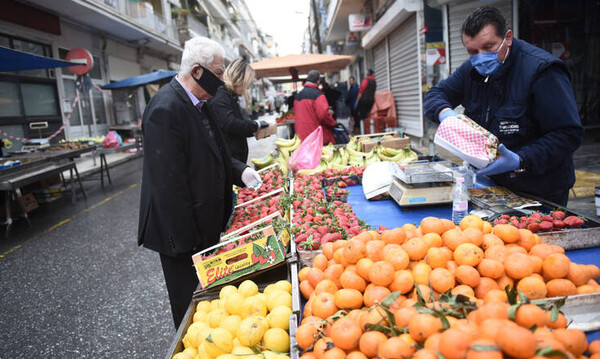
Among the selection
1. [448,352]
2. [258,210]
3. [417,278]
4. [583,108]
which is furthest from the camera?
[583,108]

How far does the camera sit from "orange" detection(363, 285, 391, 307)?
1.55m

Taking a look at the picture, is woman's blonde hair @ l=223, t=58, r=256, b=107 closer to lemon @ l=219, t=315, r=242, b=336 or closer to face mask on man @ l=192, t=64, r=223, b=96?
face mask on man @ l=192, t=64, r=223, b=96

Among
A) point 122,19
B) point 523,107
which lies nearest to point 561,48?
point 523,107

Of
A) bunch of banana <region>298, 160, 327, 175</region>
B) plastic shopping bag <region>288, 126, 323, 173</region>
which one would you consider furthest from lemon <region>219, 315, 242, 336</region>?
plastic shopping bag <region>288, 126, 323, 173</region>

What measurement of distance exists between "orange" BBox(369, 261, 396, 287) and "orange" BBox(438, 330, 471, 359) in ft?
1.64

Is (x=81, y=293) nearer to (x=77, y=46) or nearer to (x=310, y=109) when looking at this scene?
(x=310, y=109)

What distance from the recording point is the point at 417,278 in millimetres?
1610

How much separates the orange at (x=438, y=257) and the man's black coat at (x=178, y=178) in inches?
59.4

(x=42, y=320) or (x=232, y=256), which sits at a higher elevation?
(x=232, y=256)

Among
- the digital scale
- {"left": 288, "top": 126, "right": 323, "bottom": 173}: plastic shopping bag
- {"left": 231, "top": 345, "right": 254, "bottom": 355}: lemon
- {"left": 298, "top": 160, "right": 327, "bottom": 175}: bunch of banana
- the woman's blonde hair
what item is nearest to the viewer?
{"left": 231, "top": 345, "right": 254, "bottom": 355}: lemon

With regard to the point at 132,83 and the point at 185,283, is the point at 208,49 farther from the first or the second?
the point at 132,83

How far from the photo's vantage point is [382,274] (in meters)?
1.61

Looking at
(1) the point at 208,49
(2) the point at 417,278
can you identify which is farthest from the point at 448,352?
(1) the point at 208,49

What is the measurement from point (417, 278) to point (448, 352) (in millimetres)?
529
